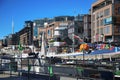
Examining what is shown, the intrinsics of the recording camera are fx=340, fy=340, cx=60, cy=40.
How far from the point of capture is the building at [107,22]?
118m

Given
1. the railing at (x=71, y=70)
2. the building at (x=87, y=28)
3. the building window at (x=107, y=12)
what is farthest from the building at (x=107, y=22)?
the railing at (x=71, y=70)

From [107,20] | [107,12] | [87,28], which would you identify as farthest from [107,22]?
[87,28]

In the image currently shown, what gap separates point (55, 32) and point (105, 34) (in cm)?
6556

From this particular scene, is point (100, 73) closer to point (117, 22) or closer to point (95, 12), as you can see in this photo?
point (117, 22)

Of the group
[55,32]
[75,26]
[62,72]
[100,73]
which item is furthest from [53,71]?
[55,32]

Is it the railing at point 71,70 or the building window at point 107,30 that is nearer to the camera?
the railing at point 71,70

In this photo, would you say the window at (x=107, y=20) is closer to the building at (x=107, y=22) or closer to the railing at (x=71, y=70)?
the building at (x=107, y=22)

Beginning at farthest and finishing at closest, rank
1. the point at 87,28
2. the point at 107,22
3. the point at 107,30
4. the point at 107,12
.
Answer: the point at 87,28, the point at 107,12, the point at 107,30, the point at 107,22

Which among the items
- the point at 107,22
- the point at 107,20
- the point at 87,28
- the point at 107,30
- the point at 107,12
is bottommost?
the point at 107,30

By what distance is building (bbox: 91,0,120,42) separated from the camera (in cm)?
11825

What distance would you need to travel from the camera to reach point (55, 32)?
184 metres

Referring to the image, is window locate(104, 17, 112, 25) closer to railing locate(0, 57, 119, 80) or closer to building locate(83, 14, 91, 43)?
building locate(83, 14, 91, 43)

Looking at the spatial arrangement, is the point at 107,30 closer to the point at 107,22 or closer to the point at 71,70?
the point at 107,22

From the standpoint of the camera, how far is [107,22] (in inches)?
4729
